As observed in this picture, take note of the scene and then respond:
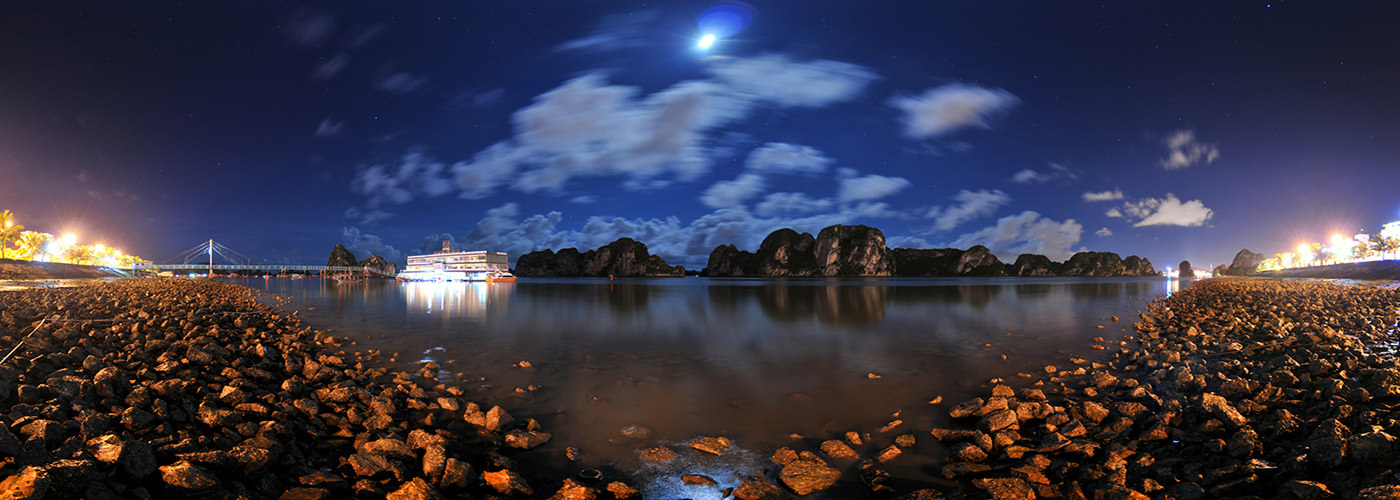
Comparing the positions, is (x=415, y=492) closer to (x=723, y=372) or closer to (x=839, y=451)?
(x=839, y=451)

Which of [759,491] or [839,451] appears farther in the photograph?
[839,451]

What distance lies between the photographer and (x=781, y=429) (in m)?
8.15

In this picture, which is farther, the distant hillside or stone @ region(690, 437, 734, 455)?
the distant hillside

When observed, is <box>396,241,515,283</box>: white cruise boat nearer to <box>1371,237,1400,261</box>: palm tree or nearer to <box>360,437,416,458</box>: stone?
<box>360,437,416,458</box>: stone

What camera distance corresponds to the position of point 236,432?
21.7 feet

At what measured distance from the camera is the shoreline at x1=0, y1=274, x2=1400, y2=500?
5.30 metres

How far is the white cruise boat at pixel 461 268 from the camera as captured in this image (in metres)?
131

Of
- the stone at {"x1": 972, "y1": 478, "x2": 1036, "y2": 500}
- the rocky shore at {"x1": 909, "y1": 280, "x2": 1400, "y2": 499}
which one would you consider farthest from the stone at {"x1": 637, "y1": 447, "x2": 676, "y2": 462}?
the stone at {"x1": 972, "y1": 478, "x2": 1036, "y2": 500}

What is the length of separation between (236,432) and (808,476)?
714cm

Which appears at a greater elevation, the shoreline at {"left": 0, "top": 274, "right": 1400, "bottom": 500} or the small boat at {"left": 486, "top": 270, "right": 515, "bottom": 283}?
the small boat at {"left": 486, "top": 270, "right": 515, "bottom": 283}

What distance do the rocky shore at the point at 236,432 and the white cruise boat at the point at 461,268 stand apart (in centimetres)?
12067

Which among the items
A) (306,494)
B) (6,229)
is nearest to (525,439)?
(306,494)

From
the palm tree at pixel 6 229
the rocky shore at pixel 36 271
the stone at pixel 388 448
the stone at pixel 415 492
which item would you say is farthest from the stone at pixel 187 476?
the palm tree at pixel 6 229

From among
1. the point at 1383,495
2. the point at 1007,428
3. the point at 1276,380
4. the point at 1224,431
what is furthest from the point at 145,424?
the point at 1276,380
